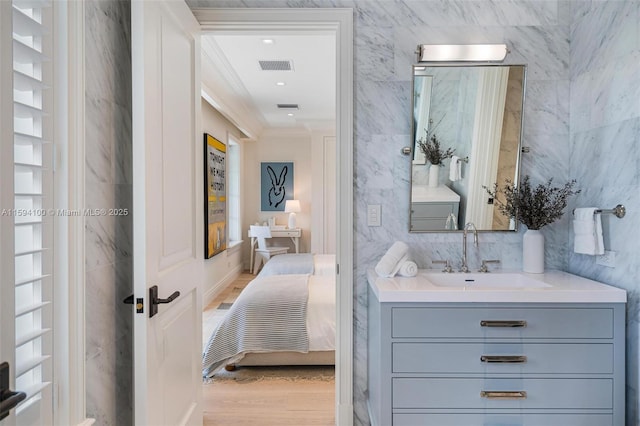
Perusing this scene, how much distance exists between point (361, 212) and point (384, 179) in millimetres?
218

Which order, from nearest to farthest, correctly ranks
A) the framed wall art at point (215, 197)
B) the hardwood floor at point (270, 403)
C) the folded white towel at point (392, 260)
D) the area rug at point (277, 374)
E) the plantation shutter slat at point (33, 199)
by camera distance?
the plantation shutter slat at point (33, 199) → the folded white towel at point (392, 260) → the hardwood floor at point (270, 403) → the area rug at point (277, 374) → the framed wall art at point (215, 197)

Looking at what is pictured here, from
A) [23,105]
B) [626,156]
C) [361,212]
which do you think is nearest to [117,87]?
[23,105]

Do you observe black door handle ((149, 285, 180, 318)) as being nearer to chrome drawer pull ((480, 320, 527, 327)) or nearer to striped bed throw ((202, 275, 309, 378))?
chrome drawer pull ((480, 320, 527, 327))

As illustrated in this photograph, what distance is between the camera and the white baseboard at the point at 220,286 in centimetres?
496

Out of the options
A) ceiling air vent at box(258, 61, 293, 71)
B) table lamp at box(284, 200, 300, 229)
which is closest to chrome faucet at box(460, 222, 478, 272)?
ceiling air vent at box(258, 61, 293, 71)

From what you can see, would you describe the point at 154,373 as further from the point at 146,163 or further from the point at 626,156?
the point at 626,156

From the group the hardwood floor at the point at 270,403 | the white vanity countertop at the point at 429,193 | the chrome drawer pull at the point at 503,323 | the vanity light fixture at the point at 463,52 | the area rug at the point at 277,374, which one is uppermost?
the vanity light fixture at the point at 463,52

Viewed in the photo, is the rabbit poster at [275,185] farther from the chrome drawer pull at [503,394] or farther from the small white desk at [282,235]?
the chrome drawer pull at [503,394]

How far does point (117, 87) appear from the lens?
1.54m

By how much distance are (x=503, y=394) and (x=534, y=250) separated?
0.76m

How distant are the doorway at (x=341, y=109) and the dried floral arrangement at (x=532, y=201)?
2.58 feet

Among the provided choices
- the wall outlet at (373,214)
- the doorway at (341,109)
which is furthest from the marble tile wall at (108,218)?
the wall outlet at (373,214)

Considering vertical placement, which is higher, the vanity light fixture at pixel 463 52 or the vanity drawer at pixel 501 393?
the vanity light fixture at pixel 463 52

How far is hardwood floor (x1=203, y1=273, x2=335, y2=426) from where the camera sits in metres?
2.37
